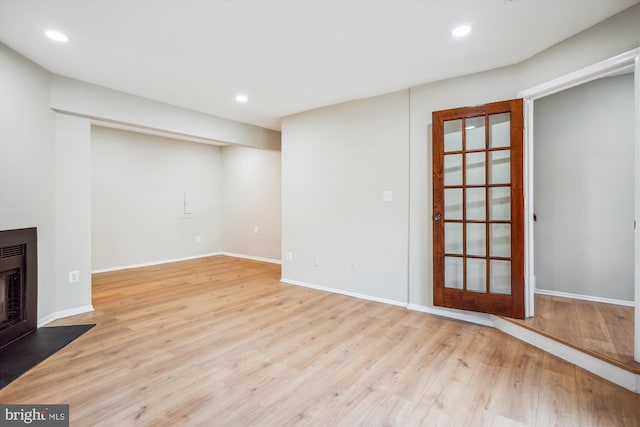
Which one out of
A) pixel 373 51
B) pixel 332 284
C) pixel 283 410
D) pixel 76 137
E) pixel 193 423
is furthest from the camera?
pixel 332 284

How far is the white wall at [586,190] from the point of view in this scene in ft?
10.7

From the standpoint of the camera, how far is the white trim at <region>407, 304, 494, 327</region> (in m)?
3.16

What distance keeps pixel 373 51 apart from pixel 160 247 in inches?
216

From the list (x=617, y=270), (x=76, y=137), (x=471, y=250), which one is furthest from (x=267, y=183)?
(x=617, y=270)

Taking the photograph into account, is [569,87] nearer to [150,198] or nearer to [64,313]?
[64,313]

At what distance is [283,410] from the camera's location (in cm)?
182

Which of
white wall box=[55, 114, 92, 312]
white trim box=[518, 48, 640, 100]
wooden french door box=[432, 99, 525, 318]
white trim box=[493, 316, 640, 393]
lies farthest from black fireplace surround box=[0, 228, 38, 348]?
white trim box=[518, 48, 640, 100]

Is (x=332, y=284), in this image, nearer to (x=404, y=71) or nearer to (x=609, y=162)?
(x=404, y=71)

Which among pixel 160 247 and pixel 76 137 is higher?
pixel 76 137

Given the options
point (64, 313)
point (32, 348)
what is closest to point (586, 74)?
point (32, 348)

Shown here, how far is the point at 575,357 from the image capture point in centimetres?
235

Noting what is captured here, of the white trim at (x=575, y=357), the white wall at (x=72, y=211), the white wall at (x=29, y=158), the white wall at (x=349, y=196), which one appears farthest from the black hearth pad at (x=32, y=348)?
the white trim at (x=575, y=357)

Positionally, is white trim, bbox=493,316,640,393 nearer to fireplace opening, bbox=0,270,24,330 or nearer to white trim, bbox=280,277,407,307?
white trim, bbox=280,277,407,307

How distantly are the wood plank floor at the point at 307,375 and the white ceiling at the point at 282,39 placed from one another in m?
2.53
